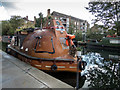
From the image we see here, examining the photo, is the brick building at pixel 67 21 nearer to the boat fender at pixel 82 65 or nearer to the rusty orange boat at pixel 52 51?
the rusty orange boat at pixel 52 51

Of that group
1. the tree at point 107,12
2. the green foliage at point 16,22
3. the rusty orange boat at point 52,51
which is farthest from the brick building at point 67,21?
the tree at point 107,12

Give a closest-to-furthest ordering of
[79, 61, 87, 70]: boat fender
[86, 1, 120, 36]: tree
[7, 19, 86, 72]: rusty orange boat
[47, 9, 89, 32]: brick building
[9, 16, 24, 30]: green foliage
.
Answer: [86, 1, 120, 36]: tree < [7, 19, 86, 72]: rusty orange boat < [79, 61, 87, 70]: boat fender < [9, 16, 24, 30]: green foliage < [47, 9, 89, 32]: brick building

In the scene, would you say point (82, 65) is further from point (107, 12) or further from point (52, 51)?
point (107, 12)

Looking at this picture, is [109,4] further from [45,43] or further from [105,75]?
[45,43]

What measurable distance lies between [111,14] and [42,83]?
2.94 m

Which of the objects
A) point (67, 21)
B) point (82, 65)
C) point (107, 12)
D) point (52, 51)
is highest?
point (67, 21)

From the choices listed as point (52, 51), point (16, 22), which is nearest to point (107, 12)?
point (52, 51)

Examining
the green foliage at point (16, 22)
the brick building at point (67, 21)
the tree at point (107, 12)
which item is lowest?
the tree at point (107, 12)

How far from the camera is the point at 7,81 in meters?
2.71

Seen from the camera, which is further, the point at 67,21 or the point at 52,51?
the point at 67,21

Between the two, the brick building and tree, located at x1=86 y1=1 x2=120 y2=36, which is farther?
the brick building

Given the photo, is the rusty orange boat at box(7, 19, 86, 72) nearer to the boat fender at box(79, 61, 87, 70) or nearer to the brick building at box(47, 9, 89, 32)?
the boat fender at box(79, 61, 87, 70)

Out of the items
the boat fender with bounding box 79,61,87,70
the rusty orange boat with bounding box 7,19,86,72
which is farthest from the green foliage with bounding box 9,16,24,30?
the boat fender with bounding box 79,61,87,70

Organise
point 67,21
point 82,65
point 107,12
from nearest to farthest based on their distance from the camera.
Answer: point 107,12
point 82,65
point 67,21
